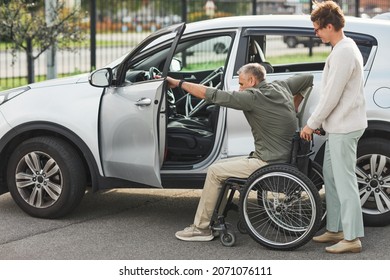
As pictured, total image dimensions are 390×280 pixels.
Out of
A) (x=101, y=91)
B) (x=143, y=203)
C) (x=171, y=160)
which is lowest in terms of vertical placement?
(x=143, y=203)

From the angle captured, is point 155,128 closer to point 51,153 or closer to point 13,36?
point 51,153

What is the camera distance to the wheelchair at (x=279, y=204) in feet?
19.6

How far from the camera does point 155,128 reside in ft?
21.3

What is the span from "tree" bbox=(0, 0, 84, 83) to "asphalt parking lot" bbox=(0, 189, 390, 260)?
5.32 m

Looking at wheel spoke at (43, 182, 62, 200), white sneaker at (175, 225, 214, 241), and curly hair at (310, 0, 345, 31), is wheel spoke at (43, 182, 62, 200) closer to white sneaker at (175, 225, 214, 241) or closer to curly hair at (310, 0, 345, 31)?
white sneaker at (175, 225, 214, 241)

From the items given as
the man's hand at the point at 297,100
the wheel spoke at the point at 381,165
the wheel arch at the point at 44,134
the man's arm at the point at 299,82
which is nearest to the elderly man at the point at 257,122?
the man's arm at the point at 299,82

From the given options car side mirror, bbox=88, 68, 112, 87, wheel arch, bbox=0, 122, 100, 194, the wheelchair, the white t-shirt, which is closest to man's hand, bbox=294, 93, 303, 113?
the wheelchair

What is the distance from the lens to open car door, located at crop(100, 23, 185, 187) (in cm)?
650

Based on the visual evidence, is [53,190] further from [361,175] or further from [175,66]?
[361,175]

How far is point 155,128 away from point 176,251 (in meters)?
0.98

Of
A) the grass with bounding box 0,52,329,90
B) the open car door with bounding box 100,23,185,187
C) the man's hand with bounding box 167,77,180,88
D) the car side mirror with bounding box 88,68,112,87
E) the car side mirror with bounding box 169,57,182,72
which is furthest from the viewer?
the grass with bounding box 0,52,329,90

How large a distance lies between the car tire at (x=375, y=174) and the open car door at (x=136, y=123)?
5.14ft

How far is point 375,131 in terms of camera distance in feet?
21.9
